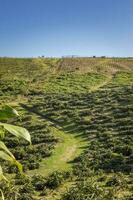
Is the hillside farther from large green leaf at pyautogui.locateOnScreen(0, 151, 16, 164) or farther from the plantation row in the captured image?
large green leaf at pyautogui.locateOnScreen(0, 151, 16, 164)

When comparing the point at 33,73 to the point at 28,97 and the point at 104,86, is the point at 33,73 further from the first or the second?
the point at 28,97

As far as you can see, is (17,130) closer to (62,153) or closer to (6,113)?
(6,113)

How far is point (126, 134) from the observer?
26344 millimetres

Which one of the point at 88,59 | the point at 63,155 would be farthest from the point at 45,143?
the point at 88,59

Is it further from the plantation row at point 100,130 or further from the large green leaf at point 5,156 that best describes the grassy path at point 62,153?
the large green leaf at point 5,156

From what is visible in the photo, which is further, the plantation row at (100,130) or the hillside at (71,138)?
the plantation row at (100,130)

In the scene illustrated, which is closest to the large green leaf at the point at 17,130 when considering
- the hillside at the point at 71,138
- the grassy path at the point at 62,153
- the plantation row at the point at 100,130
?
the hillside at the point at 71,138

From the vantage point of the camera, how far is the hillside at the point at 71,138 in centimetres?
1493

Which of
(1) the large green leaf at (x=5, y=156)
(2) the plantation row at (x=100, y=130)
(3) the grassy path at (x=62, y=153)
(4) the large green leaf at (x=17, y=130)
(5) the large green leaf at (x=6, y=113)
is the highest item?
(5) the large green leaf at (x=6, y=113)

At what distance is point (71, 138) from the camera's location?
27.0m

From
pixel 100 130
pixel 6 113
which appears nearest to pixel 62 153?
pixel 100 130

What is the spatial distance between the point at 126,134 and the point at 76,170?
30.6ft

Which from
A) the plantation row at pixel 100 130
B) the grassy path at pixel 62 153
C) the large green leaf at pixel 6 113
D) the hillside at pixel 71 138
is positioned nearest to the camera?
the large green leaf at pixel 6 113

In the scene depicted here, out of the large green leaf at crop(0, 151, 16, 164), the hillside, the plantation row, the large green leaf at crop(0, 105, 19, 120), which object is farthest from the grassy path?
the large green leaf at crop(0, 151, 16, 164)
